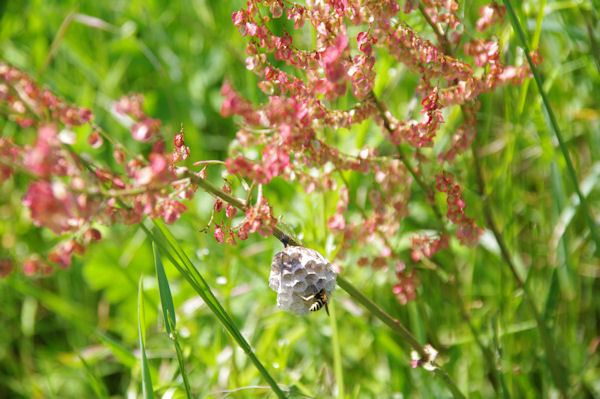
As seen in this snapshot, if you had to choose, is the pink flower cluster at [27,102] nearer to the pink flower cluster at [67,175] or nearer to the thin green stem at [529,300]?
the pink flower cluster at [67,175]

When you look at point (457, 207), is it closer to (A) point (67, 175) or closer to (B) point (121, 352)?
(A) point (67, 175)

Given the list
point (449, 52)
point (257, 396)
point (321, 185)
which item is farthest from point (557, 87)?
point (257, 396)

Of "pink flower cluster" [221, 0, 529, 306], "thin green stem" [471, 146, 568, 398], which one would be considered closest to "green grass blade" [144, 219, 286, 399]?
"pink flower cluster" [221, 0, 529, 306]

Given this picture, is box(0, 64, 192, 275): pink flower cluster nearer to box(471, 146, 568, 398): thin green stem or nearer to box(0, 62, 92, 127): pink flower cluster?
box(0, 62, 92, 127): pink flower cluster

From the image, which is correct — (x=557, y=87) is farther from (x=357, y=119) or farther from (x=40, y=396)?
(x=40, y=396)

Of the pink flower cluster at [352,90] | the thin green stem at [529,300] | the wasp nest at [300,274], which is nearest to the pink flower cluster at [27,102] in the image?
the pink flower cluster at [352,90]

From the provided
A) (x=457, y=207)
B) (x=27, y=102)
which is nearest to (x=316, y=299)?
(x=457, y=207)

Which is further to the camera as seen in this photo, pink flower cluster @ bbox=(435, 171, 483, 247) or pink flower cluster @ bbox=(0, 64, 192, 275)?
pink flower cluster @ bbox=(435, 171, 483, 247)
